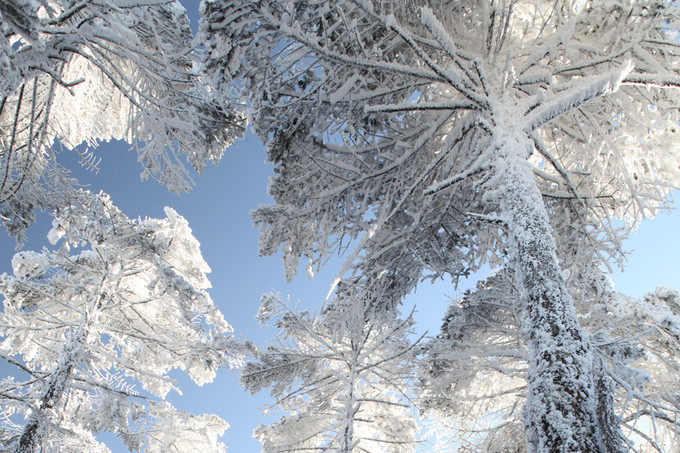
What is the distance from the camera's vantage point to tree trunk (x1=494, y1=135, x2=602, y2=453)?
2.36 m

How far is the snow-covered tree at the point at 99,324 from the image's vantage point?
780 centimetres

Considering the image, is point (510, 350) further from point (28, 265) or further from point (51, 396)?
point (28, 265)

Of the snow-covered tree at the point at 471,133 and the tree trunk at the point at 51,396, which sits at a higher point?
the snow-covered tree at the point at 471,133

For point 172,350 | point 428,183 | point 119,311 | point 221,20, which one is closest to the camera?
point 221,20

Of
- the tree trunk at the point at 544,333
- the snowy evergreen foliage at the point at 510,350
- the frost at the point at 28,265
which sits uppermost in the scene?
the frost at the point at 28,265

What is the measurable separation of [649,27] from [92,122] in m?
9.89

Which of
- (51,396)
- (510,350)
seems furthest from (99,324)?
(510,350)

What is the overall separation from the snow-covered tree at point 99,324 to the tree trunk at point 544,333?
23.4 ft

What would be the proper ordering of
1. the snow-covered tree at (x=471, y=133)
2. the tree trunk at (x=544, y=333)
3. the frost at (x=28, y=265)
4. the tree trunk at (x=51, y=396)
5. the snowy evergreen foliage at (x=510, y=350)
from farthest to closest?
the frost at (x=28, y=265) < the tree trunk at (x=51, y=396) < the snowy evergreen foliage at (x=510, y=350) < the snow-covered tree at (x=471, y=133) < the tree trunk at (x=544, y=333)

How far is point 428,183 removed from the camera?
5984 millimetres

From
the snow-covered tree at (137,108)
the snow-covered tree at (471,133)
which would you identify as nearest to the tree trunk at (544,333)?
the snow-covered tree at (471,133)

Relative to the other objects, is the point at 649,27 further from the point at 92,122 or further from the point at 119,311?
the point at 119,311

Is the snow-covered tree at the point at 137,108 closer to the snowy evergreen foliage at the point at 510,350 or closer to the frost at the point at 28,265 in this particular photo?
the frost at the point at 28,265

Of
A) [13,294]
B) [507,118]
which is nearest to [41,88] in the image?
[13,294]
